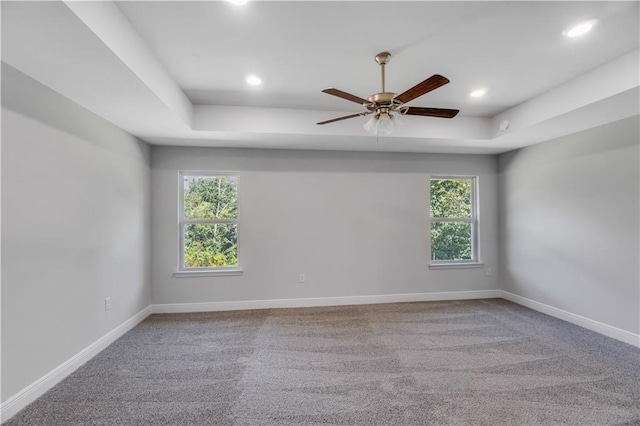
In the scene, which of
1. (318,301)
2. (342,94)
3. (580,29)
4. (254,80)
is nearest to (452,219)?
(318,301)

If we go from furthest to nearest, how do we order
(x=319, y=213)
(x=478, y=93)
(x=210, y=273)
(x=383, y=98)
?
(x=319, y=213), (x=210, y=273), (x=478, y=93), (x=383, y=98)

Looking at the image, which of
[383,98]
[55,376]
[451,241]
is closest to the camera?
[383,98]

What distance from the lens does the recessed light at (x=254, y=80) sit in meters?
2.75

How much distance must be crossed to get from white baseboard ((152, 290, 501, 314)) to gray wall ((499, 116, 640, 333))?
0.71m

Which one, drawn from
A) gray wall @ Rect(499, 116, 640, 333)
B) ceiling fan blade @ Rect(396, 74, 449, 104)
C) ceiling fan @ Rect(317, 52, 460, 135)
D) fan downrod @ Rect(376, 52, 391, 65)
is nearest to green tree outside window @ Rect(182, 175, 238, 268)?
ceiling fan @ Rect(317, 52, 460, 135)

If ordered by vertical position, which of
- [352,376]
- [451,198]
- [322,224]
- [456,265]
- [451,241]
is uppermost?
[451,198]

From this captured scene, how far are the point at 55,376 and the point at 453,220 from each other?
4967mm

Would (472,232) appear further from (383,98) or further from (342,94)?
(342,94)

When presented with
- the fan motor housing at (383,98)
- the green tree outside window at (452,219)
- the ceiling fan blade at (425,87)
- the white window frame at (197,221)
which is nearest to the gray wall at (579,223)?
the green tree outside window at (452,219)

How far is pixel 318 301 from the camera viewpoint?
436 centimetres

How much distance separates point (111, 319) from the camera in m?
3.07

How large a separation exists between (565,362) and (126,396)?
361 centimetres

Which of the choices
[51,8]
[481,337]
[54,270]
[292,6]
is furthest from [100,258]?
[481,337]

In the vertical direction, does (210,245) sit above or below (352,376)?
above
